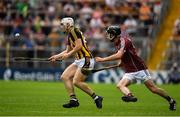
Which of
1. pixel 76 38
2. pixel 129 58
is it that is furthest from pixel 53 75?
pixel 129 58

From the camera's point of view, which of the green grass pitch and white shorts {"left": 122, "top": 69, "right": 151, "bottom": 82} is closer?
the green grass pitch

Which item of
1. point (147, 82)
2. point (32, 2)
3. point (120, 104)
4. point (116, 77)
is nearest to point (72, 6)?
point (32, 2)

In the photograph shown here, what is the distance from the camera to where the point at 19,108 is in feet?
62.5

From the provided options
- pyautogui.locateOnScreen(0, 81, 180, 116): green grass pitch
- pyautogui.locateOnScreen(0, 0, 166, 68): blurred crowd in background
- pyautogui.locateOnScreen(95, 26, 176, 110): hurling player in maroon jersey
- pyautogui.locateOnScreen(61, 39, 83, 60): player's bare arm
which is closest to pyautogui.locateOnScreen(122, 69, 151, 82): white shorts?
pyautogui.locateOnScreen(95, 26, 176, 110): hurling player in maroon jersey

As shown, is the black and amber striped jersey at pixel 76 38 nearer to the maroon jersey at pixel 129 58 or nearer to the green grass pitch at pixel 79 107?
the maroon jersey at pixel 129 58

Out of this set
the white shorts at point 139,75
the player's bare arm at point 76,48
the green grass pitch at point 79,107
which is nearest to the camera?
the green grass pitch at point 79,107

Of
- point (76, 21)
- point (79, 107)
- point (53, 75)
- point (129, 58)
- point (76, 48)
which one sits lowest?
point (53, 75)

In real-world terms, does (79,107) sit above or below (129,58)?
below

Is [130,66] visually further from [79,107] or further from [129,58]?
[79,107]

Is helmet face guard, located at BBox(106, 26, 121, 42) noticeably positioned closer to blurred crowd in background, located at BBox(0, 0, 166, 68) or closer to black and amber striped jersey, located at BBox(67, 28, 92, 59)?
black and amber striped jersey, located at BBox(67, 28, 92, 59)

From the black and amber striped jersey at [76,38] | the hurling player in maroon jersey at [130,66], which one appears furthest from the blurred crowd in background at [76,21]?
the hurling player in maroon jersey at [130,66]

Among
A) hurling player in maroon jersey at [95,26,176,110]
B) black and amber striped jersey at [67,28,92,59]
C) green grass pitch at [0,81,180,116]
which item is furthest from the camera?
black and amber striped jersey at [67,28,92,59]

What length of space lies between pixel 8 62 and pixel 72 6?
5.17 m

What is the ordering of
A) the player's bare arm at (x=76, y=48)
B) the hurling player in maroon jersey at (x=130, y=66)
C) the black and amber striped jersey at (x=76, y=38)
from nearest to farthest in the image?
the hurling player in maroon jersey at (x=130, y=66)
the player's bare arm at (x=76, y=48)
the black and amber striped jersey at (x=76, y=38)
